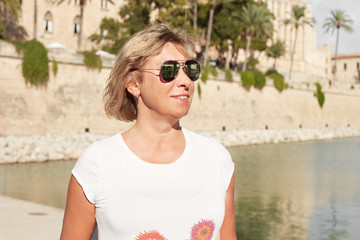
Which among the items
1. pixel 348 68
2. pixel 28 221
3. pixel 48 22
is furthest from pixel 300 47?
pixel 28 221

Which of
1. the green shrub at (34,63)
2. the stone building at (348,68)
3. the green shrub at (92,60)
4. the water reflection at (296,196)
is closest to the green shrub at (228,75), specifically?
the water reflection at (296,196)

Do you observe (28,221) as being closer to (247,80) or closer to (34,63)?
(34,63)

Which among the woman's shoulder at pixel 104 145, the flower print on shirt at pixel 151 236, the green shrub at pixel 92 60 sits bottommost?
the flower print on shirt at pixel 151 236

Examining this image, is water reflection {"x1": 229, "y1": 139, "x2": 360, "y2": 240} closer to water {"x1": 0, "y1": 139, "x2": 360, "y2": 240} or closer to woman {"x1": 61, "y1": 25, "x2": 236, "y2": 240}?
water {"x1": 0, "y1": 139, "x2": 360, "y2": 240}

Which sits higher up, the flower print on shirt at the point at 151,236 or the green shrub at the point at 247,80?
the green shrub at the point at 247,80

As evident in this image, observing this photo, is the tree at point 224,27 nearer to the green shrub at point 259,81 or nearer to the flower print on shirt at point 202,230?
the green shrub at point 259,81

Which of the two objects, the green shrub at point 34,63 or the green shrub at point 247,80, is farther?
the green shrub at point 247,80

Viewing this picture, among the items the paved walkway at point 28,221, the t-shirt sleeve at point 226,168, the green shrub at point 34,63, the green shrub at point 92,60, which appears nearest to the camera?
the t-shirt sleeve at point 226,168

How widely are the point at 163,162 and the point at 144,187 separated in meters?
0.15

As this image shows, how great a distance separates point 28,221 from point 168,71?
549 centimetres

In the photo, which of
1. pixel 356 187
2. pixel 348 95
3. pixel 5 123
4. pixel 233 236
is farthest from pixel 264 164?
pixel 348 95

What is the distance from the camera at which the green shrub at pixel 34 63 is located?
21.6 metres

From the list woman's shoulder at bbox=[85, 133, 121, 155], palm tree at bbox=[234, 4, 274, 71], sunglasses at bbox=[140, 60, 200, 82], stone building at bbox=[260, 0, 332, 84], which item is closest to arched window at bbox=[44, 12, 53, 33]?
palm tree at bbox=[234, 4, 274, 71]

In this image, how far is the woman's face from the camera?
201cm
